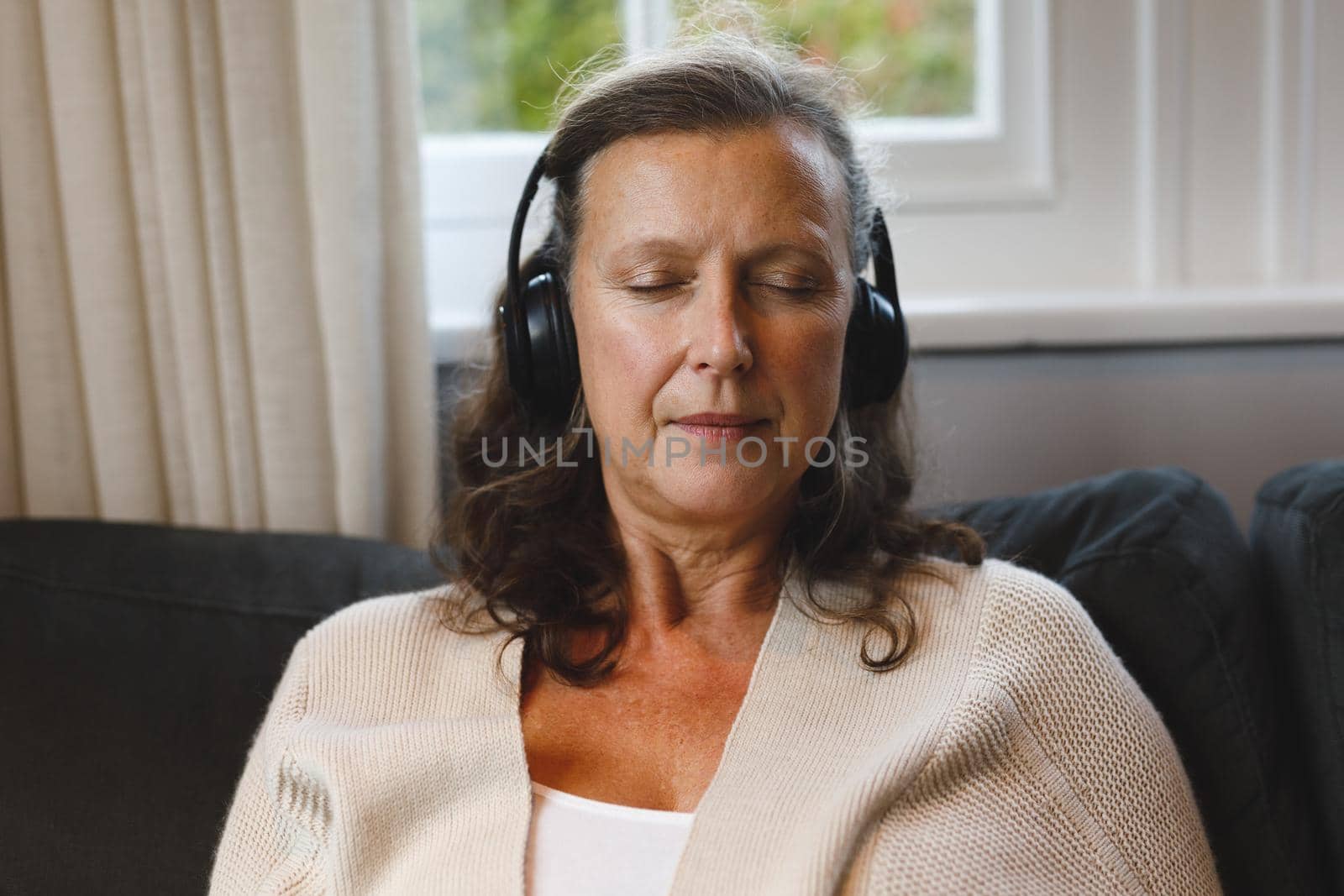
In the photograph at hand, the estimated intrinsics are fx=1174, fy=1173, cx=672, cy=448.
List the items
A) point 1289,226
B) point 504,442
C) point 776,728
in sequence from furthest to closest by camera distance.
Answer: point 1289,226 < point 504,442 < point 776,728

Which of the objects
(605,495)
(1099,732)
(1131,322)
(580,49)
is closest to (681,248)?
(605,495)

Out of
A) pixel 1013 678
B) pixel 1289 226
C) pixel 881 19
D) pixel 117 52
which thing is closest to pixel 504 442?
pixel 1013 678

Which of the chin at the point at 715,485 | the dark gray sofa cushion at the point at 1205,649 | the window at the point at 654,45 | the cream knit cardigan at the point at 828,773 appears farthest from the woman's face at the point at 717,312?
the window at the point at 654,45

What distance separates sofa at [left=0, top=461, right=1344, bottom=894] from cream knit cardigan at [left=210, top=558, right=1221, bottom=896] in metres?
0.09

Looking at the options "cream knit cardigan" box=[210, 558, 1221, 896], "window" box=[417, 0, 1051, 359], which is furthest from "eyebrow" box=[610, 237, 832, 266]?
"window" box=[417, 0, 1051, 359]

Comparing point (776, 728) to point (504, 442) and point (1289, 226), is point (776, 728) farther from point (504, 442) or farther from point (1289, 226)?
point (1289, 226)

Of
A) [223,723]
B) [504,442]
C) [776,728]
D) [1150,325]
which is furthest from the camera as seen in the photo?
[1150,325]

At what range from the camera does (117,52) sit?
147cm

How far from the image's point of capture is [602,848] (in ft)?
3.23

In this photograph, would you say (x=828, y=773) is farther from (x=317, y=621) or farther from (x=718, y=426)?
(x=317, y=621)

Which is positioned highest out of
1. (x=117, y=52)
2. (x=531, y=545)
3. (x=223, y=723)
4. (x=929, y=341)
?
(x=117, y=52)

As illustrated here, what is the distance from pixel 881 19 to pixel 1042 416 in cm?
72

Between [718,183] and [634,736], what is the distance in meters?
0.51

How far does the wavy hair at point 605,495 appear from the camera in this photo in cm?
110
